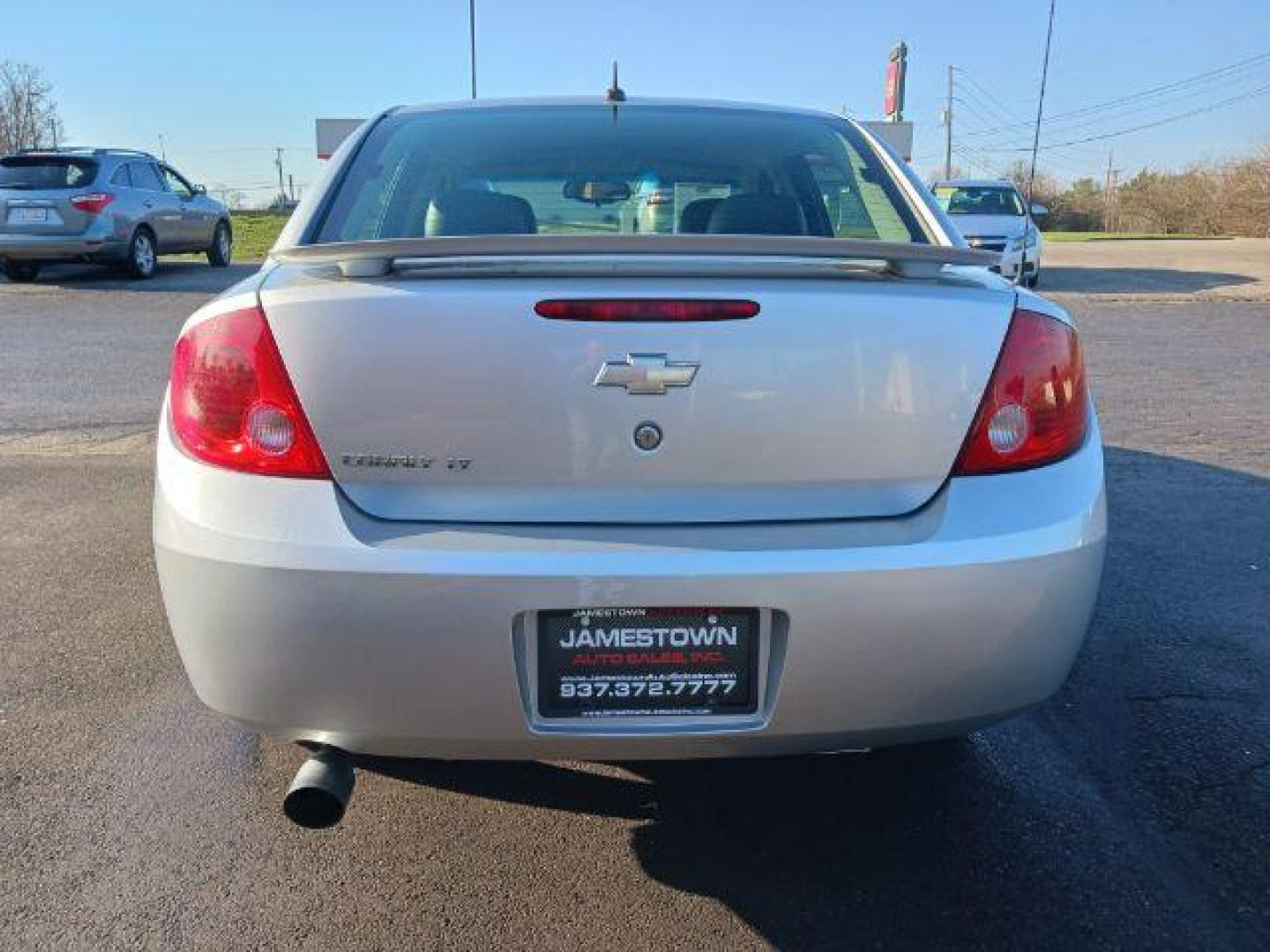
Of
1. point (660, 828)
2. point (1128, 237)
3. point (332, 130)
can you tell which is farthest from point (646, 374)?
point (1128, 237)

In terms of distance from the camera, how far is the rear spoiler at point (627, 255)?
188 centimetres

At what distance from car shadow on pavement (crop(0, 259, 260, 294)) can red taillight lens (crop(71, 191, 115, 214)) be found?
3.26 feet

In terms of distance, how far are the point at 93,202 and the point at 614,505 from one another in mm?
13759

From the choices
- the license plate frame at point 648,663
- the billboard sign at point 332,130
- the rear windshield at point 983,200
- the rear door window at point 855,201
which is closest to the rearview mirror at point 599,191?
the rear door window at point 855,201

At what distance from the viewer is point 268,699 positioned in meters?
1.88

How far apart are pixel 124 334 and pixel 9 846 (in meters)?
8.42

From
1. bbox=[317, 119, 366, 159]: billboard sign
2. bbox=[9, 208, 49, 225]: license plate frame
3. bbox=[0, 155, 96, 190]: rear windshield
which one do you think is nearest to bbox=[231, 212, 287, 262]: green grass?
bbox=[0, 155, 96, 190]: rear windshield

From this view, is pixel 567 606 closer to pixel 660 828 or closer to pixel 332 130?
pixel 660 828

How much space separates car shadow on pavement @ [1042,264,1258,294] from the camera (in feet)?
51.0

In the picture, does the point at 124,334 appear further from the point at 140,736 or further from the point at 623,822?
the point at 623,822

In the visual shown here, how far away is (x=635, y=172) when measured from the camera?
2.92 meters

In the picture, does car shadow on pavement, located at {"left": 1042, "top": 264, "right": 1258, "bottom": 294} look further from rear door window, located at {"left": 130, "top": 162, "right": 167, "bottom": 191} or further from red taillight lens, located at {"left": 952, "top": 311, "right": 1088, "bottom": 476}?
red taillight lens, located at {"left": 952, "top": 311, "right": 1088, "bottom": 476}

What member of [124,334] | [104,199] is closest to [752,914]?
[124,334]

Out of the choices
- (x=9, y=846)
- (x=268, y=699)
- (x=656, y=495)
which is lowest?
(x=9, y=846)
